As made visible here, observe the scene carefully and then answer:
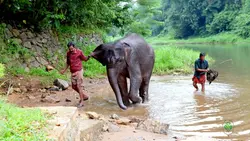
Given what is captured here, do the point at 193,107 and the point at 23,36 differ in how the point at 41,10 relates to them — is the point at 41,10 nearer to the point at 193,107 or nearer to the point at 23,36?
the point at 23,36

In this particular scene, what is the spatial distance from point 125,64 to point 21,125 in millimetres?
4599

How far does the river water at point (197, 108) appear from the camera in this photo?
5992 millimetres

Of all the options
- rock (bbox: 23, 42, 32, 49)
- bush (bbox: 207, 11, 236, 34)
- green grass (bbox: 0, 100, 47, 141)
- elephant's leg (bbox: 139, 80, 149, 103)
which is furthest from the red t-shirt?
bush (bbox: 207, 11, 236, 34)

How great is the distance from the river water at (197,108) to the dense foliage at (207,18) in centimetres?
3604

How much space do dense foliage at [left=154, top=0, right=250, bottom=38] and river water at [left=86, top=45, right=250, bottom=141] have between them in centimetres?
3604

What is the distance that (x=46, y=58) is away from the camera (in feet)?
38.4

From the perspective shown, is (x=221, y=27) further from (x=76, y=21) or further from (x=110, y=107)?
(x=110, y=107)

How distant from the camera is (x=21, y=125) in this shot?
3248 millimetres

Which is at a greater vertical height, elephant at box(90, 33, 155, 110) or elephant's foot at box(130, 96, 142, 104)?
elephant at box(90, 33, 155, 110)

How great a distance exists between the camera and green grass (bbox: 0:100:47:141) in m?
2.96

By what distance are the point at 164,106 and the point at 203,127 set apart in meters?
1.97

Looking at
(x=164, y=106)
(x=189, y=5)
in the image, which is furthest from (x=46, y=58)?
(x=189, y=5)

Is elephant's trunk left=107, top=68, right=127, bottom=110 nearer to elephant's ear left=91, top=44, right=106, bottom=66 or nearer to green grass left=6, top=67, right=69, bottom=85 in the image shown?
elephant's ear left=91, top=44, right=106, bottom=66

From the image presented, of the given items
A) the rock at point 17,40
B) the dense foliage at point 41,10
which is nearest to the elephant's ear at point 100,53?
the dense foliage at point 41,10
